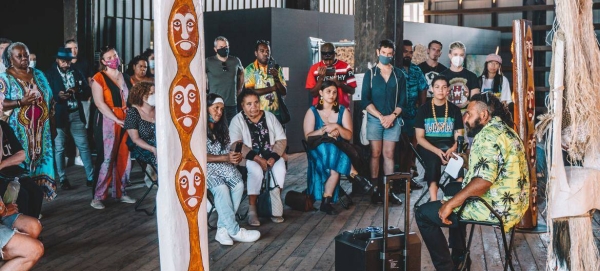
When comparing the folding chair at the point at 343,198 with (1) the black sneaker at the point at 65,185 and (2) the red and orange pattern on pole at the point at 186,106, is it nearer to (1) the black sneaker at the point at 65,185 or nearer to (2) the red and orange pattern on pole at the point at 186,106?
(1) the black sneaker at the point at 65,185

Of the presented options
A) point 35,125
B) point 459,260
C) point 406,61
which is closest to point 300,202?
point 459,260

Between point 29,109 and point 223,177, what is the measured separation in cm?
159

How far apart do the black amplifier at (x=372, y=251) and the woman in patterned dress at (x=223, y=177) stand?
136cm

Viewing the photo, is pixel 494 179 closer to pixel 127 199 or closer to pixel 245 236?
pixel 245 236

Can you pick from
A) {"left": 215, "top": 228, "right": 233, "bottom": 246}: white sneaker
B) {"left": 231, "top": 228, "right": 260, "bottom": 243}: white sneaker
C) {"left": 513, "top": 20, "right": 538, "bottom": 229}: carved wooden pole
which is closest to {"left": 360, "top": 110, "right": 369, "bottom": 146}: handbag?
{"left": 513, "top": 20, "right": 538, "bottom": 229}: carved wooden pole

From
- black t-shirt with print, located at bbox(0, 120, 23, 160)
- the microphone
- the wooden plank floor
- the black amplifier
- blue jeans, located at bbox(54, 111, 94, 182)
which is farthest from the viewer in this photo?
blue jeans, located at bbox(54, 111, 94, 182)

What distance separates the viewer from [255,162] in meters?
5.91

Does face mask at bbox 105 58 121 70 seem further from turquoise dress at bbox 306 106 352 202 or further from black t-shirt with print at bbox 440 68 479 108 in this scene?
black t-shirt with print at bbox 440 68 479 108

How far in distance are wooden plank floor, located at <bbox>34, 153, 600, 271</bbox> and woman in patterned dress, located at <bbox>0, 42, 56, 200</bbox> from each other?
49cm

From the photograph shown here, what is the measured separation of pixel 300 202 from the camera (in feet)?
21.4

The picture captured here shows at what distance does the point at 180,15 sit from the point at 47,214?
12.8 feet

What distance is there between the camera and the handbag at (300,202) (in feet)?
21.4

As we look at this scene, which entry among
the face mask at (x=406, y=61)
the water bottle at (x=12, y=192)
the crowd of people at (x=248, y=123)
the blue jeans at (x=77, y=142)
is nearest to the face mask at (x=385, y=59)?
the crowd of people at (x=248, y=123)

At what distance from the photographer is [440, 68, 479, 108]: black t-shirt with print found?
7.24 m
